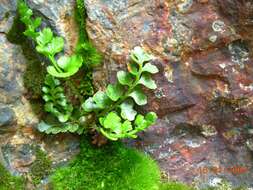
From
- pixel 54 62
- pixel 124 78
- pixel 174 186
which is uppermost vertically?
pixel 54 62

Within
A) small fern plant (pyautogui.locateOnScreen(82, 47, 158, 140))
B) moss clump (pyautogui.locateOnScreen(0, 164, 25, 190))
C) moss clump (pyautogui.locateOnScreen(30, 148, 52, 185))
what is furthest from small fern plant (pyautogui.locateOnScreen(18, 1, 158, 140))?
moss clump (pyautogui.locateOnScreen(0, 164, 25, 190))

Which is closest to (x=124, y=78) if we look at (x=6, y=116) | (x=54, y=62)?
(x=54, y=62)

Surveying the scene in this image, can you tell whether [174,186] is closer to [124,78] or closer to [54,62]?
[124,78]

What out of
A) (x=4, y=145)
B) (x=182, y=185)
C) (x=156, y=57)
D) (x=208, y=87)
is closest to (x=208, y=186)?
(x=182, y=185)

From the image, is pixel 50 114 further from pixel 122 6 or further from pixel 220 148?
pixel 220 148

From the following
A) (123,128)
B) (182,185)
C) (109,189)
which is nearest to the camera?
(123,128)

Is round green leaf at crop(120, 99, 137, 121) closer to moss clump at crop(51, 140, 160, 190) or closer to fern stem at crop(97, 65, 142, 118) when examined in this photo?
fern stem at crop(97, 65, 142, 118)
